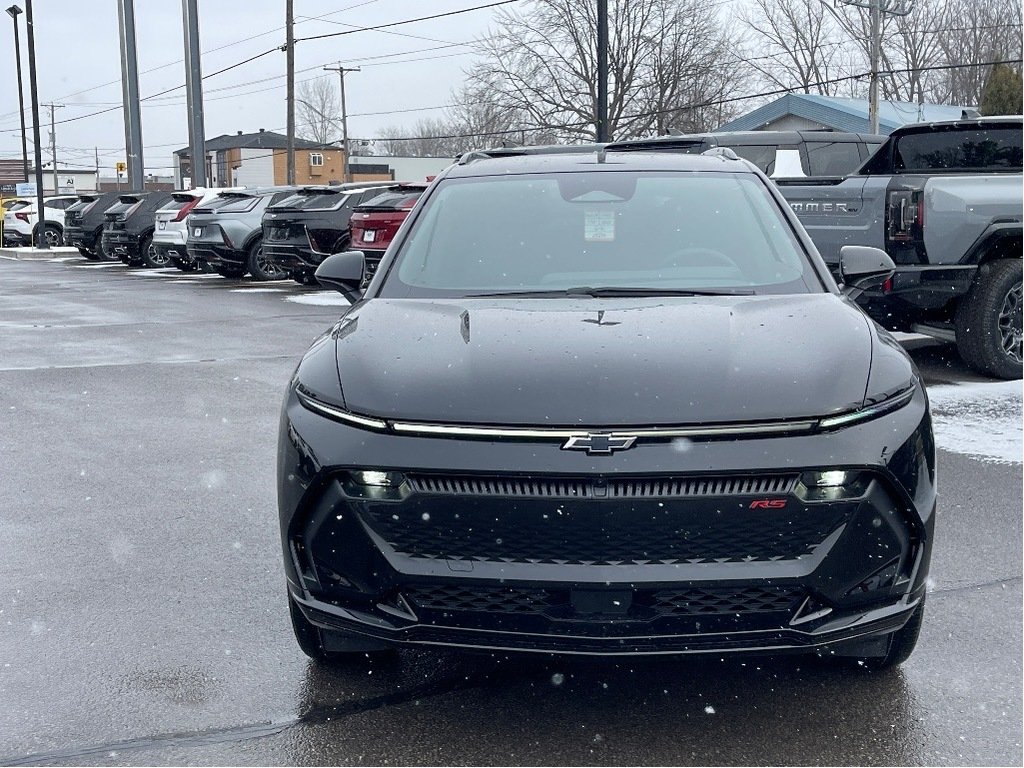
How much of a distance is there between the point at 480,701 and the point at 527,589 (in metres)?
0.69

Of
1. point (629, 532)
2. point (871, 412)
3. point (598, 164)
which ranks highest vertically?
point (598, 164)

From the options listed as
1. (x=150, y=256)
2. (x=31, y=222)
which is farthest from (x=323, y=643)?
(x=31, y=222)

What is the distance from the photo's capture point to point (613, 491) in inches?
108

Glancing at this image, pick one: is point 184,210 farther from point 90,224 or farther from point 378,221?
point 378,221

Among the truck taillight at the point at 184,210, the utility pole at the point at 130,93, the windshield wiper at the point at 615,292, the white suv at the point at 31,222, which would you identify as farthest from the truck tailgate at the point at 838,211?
the white suv at the point at 31,222

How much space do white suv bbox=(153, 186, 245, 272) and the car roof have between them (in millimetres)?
18797

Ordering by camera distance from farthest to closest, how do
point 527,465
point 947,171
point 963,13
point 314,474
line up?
1. point 963,13
2. point 947,171
3. point 314,474
4. point 527,465

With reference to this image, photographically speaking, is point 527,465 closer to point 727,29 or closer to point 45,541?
point 45,541

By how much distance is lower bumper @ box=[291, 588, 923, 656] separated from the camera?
9.16 feet

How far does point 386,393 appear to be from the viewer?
2.98m

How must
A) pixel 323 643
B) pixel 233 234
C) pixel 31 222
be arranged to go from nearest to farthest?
pixel 323 643 → pixel 233 234 → pixel 31 222

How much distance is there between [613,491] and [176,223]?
22001 mm

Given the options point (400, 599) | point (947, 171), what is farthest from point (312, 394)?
point (947, 171)

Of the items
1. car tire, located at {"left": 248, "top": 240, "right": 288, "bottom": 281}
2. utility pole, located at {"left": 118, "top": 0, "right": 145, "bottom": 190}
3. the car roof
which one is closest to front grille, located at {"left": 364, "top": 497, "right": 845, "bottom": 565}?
the car roof
